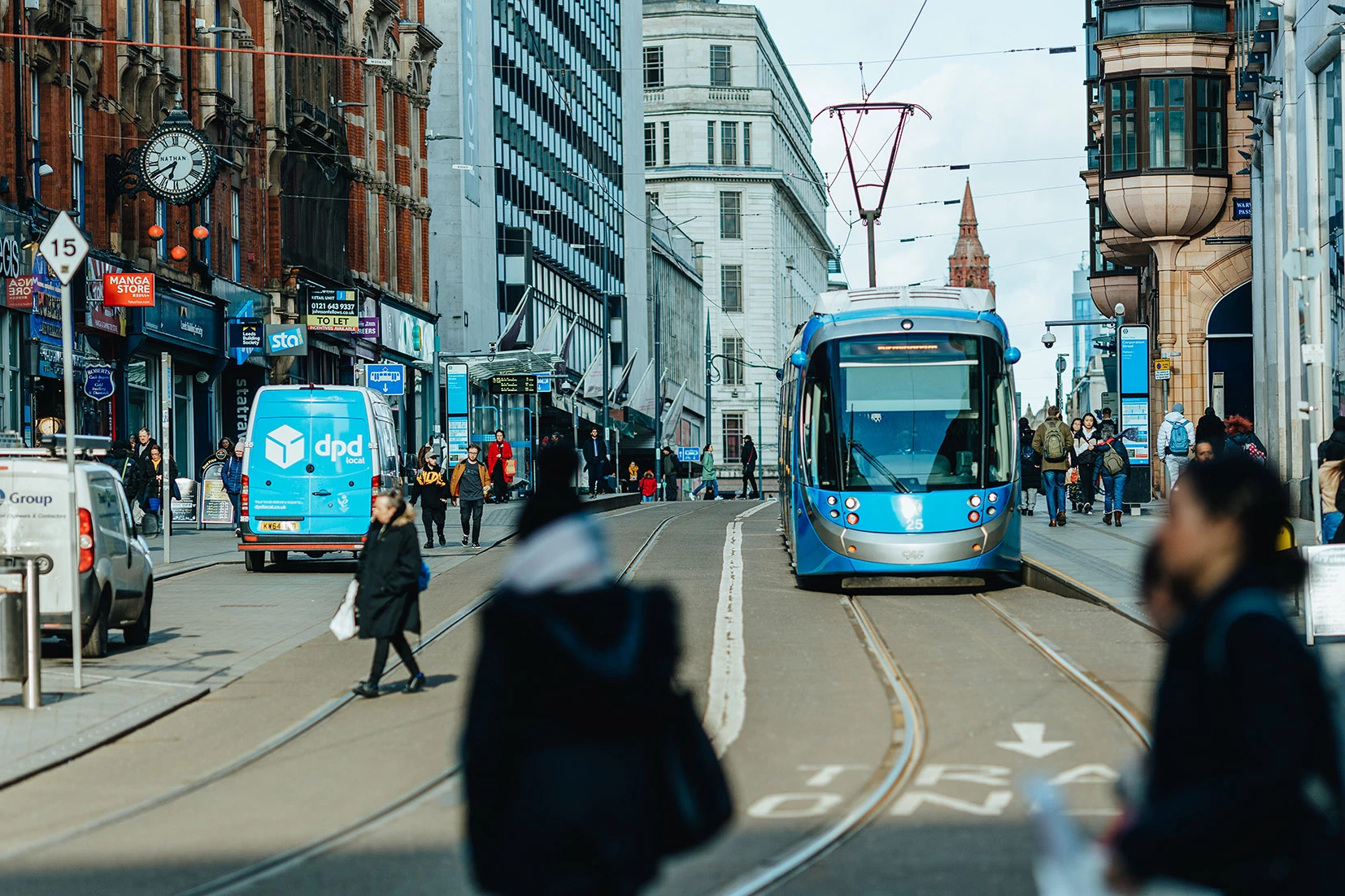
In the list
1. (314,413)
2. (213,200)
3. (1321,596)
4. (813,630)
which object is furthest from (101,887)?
(213,200)

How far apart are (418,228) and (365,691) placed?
50844 mm

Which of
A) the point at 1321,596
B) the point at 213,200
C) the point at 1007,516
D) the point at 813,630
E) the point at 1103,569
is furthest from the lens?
the point at 213,200

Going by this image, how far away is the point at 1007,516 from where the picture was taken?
20125 mm

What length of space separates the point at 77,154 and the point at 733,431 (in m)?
92.2

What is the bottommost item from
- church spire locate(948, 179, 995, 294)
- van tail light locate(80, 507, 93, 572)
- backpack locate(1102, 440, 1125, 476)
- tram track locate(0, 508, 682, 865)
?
tram track locate(0, 508, 682, 865)

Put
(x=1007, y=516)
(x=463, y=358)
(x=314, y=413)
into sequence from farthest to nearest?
(x=463, y=358) → (x=314, y=413) → (x=1007, y=516)

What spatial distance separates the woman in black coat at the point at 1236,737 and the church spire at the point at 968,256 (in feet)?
631

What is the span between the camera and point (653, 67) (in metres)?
124

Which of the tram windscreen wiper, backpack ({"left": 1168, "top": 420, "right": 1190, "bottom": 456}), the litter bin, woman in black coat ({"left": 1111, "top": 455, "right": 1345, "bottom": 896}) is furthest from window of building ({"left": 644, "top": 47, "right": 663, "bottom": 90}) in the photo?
woman in black coat ({"left": 1111, "top": 455, "right": 1345, "bottom": 896})

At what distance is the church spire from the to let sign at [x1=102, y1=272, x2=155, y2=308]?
164026mm

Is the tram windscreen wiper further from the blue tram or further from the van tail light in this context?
the van tail light

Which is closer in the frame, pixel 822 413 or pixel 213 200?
pixel 822 413

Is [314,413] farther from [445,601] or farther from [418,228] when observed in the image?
[418,228]

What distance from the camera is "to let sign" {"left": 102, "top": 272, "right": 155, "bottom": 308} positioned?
33812 millimetres
